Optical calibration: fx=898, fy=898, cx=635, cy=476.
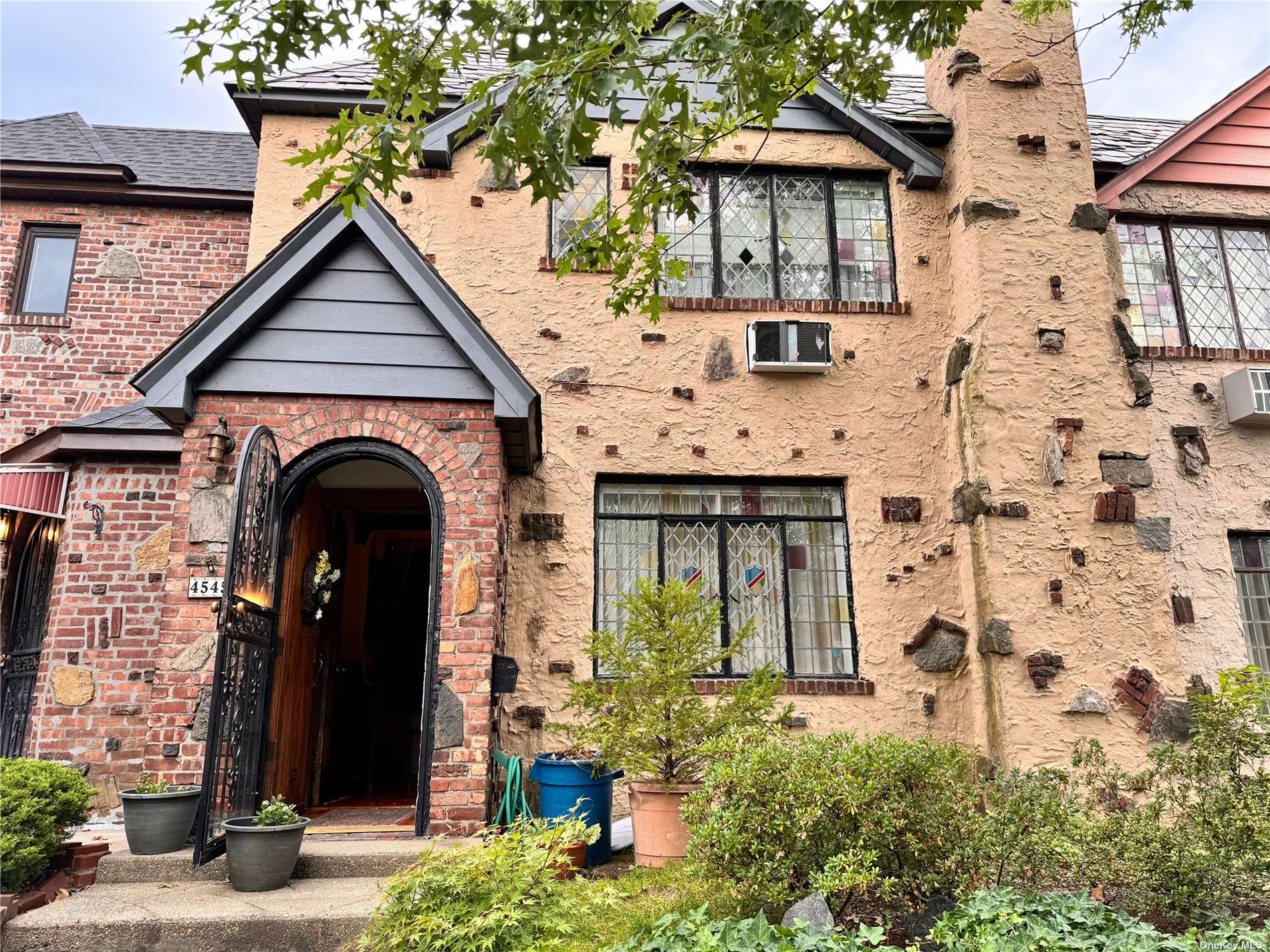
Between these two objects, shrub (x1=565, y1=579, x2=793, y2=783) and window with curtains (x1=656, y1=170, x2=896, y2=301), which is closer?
shrub (x1=565, y1=579, x2=793, y2=783)

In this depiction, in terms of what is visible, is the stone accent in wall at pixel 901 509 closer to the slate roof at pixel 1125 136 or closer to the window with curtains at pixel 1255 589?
the window with curtains at pixel 1255 589

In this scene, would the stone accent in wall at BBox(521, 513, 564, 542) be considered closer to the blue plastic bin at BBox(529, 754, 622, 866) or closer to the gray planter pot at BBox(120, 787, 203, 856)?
the blue plastic bin at BBox(529, 754, 622, 866)

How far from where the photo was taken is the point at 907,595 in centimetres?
784

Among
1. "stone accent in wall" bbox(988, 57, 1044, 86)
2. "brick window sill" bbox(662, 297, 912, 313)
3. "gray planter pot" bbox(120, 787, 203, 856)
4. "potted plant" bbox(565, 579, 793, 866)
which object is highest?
"stone accent in wall" bbox(988, 57, 1044, 86)

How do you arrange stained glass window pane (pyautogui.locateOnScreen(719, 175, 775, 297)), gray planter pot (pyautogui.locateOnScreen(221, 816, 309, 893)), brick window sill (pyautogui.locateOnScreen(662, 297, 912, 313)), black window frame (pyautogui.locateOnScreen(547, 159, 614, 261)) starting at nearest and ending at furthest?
gray planter pot (pyautogui.locateOnScreen(221, 816, 309, 893))
brick window sill (pyautogui.locateOnScreen(662, 297, 912, 313))
black window frame (pyautogui.locateOnScreen(547, 159, 614, 261))
stained glass window pane (pyautogui.locateOnScreen(719, 175, 775, 297))

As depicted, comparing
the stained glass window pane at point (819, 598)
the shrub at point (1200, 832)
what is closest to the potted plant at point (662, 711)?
the stained glass window pane at point (819, 598)

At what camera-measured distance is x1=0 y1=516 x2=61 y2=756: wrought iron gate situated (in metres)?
7.88

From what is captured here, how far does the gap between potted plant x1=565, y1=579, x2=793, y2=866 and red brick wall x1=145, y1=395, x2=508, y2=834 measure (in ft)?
2.43

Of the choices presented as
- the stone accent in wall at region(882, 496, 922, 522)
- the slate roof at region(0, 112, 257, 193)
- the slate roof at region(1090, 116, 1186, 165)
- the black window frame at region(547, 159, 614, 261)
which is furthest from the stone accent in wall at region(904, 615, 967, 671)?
the slate roof at region(0, 112, 257, 193)

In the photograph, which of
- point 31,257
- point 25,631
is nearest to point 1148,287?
point 25,631

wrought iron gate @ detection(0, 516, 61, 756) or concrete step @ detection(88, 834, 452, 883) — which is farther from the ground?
wrought iron gate @ detection(0, 516, 61, 756)

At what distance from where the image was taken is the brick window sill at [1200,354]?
8.52 meters

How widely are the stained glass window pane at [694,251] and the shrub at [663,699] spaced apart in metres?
3.35

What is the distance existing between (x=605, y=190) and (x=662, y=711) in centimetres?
513
